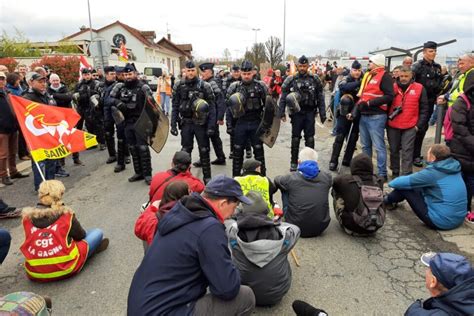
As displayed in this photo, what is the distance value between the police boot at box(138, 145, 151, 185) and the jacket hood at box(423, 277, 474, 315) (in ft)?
18.0

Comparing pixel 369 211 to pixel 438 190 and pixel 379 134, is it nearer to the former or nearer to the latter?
pixel 438 190

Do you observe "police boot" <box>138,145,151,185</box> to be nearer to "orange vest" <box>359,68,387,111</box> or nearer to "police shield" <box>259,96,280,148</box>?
"police shield" <box>259,96,280,148</box>

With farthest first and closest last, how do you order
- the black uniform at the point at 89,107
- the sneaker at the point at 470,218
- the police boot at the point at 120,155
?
the black uniform at the point at 89,107 < the police boot at the point at 120,155 < the sneaker at the point at 470,218

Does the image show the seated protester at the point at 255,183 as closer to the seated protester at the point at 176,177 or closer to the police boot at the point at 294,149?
the seated protester at the point at 176,177

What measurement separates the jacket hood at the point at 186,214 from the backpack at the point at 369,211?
8.36ft

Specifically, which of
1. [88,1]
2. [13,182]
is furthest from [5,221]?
[88,1]

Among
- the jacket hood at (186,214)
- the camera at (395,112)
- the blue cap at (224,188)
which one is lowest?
the jacket hood at (186,214)

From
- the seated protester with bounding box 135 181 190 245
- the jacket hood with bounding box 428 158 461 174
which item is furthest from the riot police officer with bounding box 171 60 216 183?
the jacket hood with bounding box 428 158 461 174

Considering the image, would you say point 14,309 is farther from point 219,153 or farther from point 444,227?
point 219,153

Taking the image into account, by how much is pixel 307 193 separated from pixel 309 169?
282 mm

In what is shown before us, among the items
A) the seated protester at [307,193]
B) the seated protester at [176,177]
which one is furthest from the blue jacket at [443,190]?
the seated protester at [176,177]

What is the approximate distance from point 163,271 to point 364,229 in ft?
9.59

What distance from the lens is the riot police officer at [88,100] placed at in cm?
855

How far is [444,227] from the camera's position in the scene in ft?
14.8
